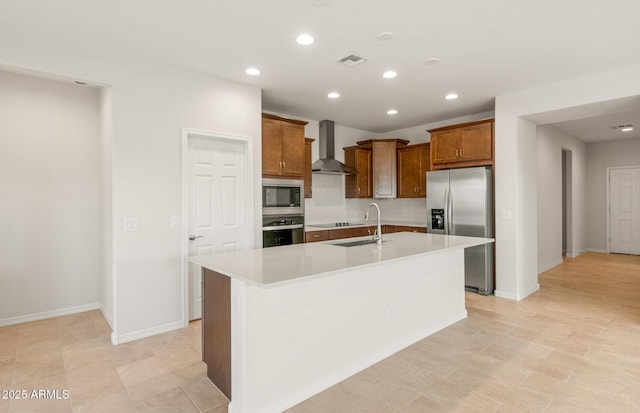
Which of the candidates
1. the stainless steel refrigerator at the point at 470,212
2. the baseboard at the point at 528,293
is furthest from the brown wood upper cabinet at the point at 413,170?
the baseboard at the point at 528,293

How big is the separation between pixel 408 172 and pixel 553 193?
2919mm

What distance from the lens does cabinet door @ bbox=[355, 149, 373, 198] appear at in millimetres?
6293

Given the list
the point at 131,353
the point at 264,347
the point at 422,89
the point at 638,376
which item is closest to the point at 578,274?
the point at 638,376

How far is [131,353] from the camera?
2943 mm

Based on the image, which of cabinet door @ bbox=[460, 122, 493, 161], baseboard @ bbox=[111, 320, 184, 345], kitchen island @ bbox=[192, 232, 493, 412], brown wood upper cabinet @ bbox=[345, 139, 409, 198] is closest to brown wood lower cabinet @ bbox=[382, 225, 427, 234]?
brown wood upper cabinet @ bbox=[345, 139, 409, 198]

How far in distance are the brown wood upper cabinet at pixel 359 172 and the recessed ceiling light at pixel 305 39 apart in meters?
3.42

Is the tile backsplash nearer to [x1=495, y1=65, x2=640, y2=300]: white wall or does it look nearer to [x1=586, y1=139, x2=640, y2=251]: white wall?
[x1=495, y1=65, x2=640, y2=300]: white wall

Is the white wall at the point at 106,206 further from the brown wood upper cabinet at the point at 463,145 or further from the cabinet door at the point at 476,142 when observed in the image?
the cabinet door at the point at 476,142

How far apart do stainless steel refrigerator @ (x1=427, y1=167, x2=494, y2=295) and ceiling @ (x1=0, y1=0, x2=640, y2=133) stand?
1262mm

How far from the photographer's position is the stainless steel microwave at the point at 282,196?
455cm

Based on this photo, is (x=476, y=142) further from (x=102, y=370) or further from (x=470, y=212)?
(x=102, y=370)

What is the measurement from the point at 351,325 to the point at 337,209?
384 cm

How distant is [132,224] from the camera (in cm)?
324

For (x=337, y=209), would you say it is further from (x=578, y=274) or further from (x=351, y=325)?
(x=578, y=274)
